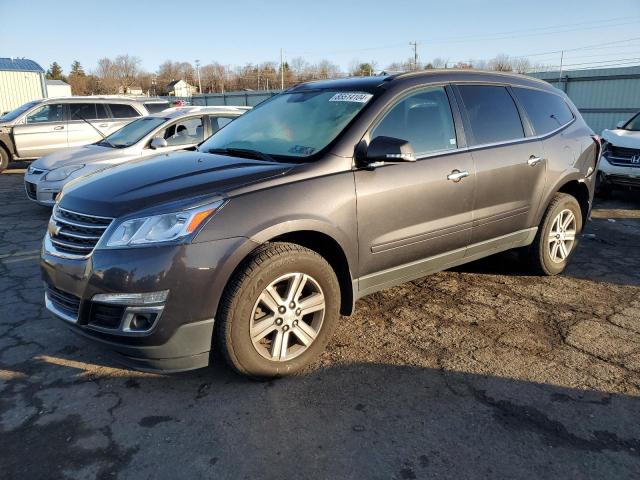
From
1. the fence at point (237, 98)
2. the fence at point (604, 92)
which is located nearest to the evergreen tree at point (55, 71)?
the fence at point (237, 98)

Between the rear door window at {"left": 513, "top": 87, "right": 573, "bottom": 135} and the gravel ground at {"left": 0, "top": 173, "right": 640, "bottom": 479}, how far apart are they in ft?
5.39

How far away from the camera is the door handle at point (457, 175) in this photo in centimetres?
380

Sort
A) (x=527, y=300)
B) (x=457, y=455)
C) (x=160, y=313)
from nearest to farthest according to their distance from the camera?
(x=457, y=455) < (x=160, y=313) < (x=527, y=300)

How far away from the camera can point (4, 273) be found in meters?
5.07

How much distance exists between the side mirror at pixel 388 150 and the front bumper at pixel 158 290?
104 cm

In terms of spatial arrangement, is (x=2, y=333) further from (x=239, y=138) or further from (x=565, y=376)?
(x=565, y=376)

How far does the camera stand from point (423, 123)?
12.5 feet

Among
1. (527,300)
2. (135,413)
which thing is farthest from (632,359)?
(135,413)

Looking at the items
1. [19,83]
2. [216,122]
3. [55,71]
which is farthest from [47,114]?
[55,71]

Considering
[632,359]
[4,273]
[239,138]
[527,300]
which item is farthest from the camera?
[4,273]

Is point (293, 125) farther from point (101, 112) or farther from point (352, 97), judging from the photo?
point (101, 112)

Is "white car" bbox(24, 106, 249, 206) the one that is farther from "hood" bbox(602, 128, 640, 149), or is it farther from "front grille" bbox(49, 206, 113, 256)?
"hood" bbox(602, 128, 640, 149)

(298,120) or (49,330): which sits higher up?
(298,120)

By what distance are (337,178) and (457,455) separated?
5.64ft
